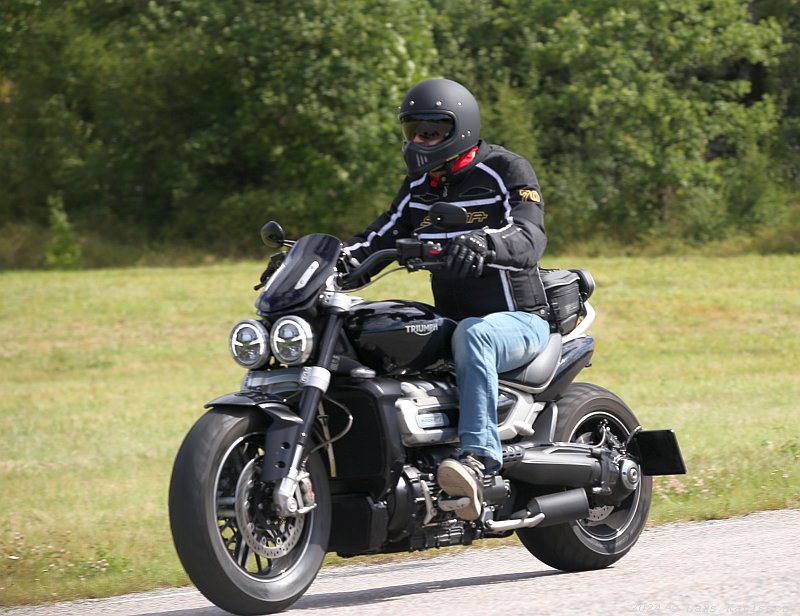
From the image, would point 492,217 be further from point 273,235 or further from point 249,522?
point 249,522

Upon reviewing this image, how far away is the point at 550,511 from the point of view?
22.6ft

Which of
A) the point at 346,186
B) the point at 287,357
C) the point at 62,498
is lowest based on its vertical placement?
the point at 62,498

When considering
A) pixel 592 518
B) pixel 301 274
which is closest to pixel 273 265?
pixel 301 274

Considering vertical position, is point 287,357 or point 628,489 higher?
point 287,357

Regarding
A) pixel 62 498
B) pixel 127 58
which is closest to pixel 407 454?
pixel 62 498

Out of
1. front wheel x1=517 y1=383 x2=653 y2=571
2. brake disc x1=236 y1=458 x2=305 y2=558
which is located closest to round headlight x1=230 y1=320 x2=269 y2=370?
brake disc x1=236 y1=458 x2=305 y2=558

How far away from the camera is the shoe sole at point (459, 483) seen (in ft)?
20.8

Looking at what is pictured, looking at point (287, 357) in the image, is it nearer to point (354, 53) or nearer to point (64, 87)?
point (354, 53)

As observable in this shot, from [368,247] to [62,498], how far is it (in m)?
5.51

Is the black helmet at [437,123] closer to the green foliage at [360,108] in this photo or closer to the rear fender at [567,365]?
the rear fender at [567,365]

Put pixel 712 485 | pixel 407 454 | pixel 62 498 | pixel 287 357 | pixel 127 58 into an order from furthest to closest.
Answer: pixel 127 58 < pixel 62 498 < pixel 712 485 < pixel 407 454 < pixel 287 357

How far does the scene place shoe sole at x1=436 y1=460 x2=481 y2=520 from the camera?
6.35 m

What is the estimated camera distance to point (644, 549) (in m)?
7.66

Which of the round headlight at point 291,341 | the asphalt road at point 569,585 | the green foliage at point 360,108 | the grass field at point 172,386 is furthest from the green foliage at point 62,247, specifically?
the round headlight at point 291,341
